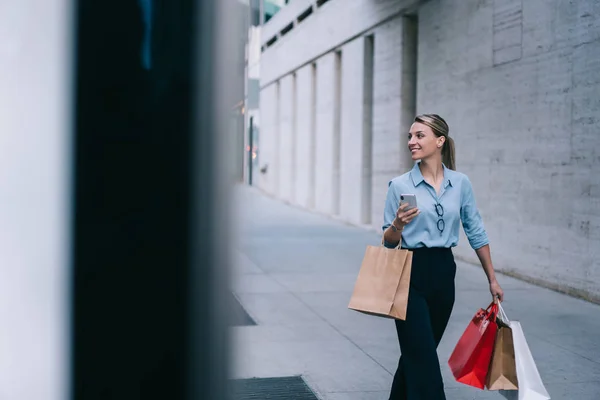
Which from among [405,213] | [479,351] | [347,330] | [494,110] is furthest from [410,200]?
[494,110]

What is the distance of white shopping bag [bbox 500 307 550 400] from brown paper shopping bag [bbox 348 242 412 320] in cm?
57

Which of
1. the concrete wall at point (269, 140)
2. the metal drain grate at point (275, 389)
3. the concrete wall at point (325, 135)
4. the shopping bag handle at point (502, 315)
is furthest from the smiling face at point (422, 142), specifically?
the concrete wall at point (269, 140)

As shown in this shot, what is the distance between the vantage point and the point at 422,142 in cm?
427

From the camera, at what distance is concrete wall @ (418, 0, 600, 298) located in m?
8.95

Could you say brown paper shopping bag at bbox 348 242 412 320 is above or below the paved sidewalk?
above

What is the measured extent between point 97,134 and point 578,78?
8.10 meters

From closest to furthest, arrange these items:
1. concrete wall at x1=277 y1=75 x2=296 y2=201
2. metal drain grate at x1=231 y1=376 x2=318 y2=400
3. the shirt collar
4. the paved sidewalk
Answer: the shirt collar < metal drain grate at x1=231 y1=376 x2=318 y2=400 < the paved sidewalk < concrete wall at x1=277 y1=75 x2=296 y2=201

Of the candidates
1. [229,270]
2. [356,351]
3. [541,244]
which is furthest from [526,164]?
[229,270]

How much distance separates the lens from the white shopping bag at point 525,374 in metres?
3.98

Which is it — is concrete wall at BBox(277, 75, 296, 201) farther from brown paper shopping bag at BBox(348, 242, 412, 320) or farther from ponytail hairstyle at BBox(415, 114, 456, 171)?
brown paper shopping bag at BBox(348, 242, 412, 320)

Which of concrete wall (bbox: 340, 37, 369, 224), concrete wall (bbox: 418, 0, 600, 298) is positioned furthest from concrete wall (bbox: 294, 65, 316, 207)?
concrete wall (bbox: 418, 0, 600, 298)

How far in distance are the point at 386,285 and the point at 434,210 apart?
1.50ft

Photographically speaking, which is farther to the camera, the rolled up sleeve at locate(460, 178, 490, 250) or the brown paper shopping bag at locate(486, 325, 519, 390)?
the rolled up sleeve at locate(460, 178, 490, 250)

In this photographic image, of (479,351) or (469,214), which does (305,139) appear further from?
(479,351)
